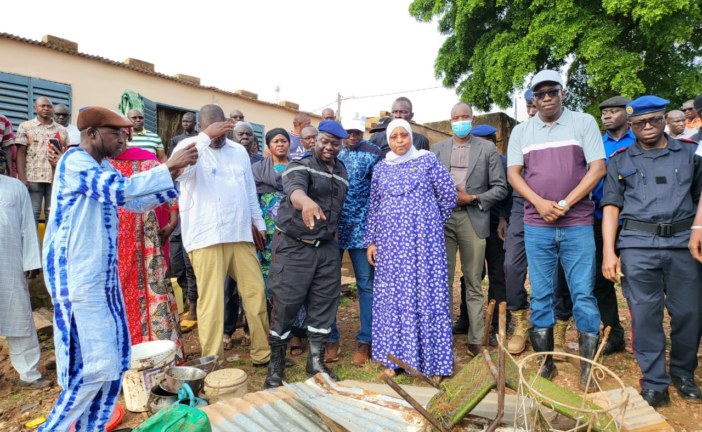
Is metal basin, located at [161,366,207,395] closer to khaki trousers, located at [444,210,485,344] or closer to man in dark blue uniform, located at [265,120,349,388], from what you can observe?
man in dark blue uniform, located at [265,120,349,388]

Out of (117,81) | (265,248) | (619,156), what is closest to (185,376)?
(265,248)

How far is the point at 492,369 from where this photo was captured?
218 centimetres

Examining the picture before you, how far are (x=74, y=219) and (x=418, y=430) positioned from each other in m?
2.27

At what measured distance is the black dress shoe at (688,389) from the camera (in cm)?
316

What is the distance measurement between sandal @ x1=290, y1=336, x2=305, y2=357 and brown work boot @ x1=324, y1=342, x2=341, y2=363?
1.12 feet

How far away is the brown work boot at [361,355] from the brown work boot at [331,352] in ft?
0.56

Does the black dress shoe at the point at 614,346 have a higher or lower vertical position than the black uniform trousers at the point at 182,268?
lower

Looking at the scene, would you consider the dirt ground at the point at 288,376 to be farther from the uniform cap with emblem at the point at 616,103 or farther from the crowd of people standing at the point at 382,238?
the uniform cap with emblem at the point at 616,103

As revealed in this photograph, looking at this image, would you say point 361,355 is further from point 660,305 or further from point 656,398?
point 660,305

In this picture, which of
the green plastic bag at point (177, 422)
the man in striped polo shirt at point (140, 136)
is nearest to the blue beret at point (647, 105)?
the green plastic bag at point (177, 422)

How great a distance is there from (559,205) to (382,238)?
56.3 inches

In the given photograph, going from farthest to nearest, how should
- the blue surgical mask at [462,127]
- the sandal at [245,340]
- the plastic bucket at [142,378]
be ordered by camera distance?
the sandal at [245,340], the blue surgical mask at [462,127], the plastic bucket at [142,378]

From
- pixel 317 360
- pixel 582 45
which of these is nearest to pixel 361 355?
pixel 317 360

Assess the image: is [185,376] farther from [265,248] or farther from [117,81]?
[117,81]
